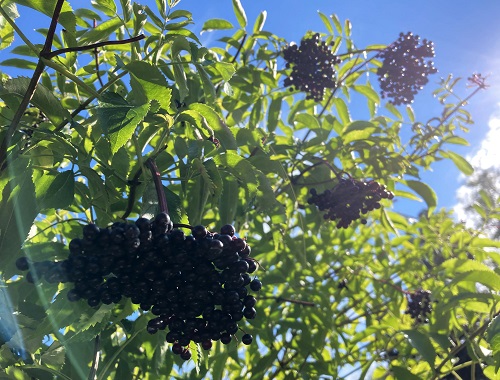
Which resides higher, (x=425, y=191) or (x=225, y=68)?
(x=425, y=191)

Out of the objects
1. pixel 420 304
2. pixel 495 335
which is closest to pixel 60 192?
pixel 495 335

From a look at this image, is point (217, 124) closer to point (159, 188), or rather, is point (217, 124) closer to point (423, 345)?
point (159, 188)

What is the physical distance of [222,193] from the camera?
194cm

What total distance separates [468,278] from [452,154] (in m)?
1.25

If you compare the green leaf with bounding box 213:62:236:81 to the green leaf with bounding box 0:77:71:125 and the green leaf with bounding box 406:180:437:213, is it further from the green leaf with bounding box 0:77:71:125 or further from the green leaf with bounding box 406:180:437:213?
the green leaf with bounding box 406:180:437:213

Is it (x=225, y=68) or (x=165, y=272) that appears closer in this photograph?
(x=165, y=272)

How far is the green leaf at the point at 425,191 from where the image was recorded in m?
3.40

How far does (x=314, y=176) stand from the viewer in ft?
10.3

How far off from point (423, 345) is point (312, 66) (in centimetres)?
185

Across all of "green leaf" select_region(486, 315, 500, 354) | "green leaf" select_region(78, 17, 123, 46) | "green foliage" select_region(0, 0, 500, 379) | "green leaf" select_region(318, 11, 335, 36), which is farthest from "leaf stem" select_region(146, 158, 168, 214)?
"green leaf" select_region(318, 11, 335, 36)

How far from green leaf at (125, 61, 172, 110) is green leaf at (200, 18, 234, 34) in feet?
5.26

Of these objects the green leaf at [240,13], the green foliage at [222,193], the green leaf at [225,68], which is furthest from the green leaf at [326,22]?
the green leaf at [225,68]

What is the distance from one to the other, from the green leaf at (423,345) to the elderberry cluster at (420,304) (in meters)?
1.15

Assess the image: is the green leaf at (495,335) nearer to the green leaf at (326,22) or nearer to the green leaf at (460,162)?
the green leaf at (460,162)
